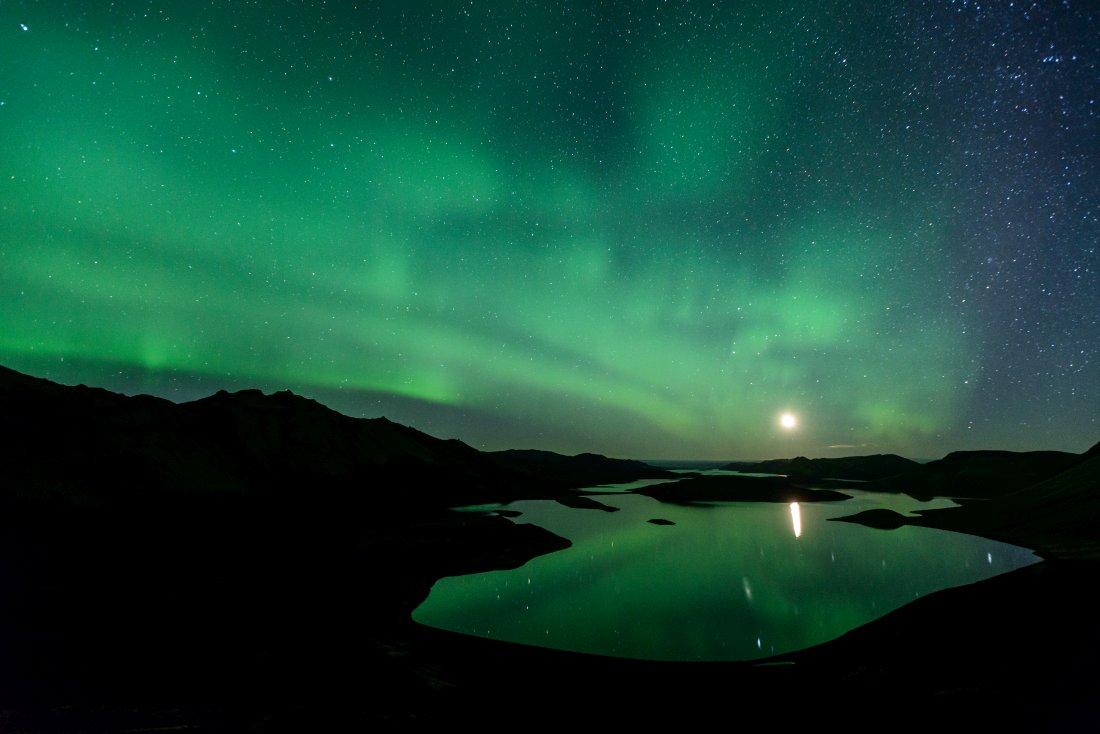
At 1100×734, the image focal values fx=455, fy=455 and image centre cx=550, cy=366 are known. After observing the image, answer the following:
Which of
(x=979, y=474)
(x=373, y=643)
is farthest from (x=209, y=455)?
(x=979, y=474)

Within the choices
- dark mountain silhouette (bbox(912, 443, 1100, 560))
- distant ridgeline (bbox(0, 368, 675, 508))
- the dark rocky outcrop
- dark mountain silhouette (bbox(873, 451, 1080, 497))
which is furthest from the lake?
dark mountain silhouette (bbox(873, 451, 1080, 497))

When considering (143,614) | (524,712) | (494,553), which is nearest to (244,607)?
(143,614)

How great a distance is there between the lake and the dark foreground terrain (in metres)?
1.89

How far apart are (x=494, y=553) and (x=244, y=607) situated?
68.9 feet

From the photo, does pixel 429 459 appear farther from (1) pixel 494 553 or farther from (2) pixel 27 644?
(2) pixel 27 644

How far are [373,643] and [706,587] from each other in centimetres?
2365

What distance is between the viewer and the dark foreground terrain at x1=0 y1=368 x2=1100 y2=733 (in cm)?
1462

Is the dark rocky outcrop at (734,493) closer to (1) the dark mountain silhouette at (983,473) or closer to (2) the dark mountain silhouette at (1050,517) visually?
(1) the dark mountain silhouette at (983,473)

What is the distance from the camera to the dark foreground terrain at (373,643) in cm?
1462

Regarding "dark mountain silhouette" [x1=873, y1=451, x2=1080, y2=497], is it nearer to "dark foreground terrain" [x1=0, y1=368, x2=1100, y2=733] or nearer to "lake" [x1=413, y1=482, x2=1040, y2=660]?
"dark foreground terrain" [x1=0, y1=368, x2=1100, y2=733]

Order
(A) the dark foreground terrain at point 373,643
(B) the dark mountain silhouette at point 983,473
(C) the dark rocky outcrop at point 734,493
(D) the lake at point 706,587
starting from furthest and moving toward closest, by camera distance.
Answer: (C) the dark rocky outcrop at point 734,493, (B) the dark mountain silhouette at point 983,473, (D) the lake at point 706,587, (A) the dark foreground terrain at point 373,643

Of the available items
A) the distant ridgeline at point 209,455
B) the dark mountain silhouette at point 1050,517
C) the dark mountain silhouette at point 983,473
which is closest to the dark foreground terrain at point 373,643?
the dark mountain silhouette at point 1050,517

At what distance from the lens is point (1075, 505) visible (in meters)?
46.8

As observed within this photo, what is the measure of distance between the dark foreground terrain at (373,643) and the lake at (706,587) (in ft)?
6.21
